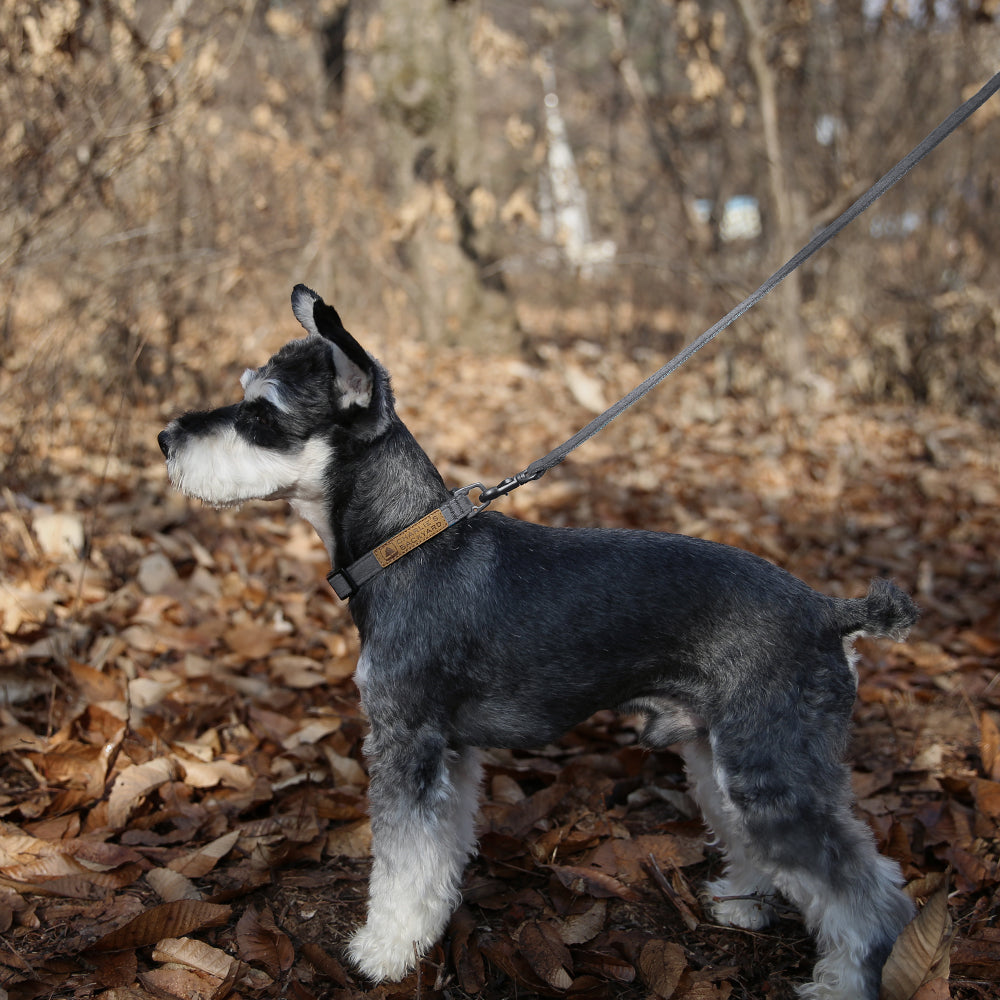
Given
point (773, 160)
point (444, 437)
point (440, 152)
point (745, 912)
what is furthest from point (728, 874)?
point (440, 152)

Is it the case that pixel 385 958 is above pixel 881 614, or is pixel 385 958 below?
below

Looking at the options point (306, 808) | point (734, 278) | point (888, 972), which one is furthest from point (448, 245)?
point (888, 972)

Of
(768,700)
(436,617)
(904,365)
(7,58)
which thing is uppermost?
(7,58)

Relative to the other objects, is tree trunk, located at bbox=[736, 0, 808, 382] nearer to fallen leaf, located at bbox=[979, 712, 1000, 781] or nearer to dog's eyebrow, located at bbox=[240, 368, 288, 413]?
fallen leaf, located at bbox=[979, 712, 1000, 781]

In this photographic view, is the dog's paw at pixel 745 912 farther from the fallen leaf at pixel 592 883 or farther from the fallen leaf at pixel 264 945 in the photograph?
the fallen leaf at pixel 264 945

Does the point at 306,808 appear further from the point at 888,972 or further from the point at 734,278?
the point at 734,278

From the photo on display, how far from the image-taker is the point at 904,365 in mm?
10188

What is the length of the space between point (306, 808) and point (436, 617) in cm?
130

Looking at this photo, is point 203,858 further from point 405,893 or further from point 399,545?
point 399,545

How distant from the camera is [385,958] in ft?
9.78

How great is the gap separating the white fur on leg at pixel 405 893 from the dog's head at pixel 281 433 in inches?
49.0

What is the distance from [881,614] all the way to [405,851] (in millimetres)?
1821

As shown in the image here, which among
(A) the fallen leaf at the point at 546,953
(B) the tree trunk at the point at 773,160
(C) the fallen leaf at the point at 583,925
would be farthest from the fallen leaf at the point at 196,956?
(B) the tree trunk at the point at 773,160

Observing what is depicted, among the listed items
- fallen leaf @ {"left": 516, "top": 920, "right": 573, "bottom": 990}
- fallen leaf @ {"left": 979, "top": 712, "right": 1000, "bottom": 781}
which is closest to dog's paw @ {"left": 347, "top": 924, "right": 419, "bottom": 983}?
fallen leaf @ {"left": 516, "top": 920, "right": 573, "bottom": 990}
